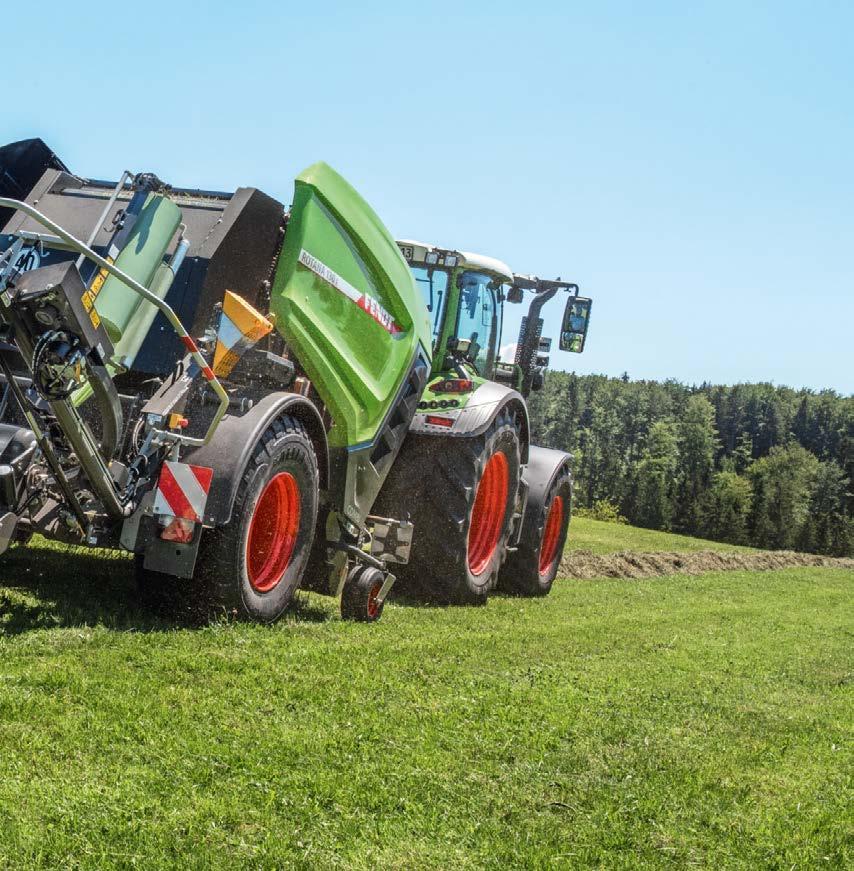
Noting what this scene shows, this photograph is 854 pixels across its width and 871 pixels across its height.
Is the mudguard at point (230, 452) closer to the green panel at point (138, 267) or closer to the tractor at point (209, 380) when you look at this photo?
the tractor at point (209, 380)

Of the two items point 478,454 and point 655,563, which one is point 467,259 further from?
point 655,563

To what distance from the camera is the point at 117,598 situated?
19.5 feet

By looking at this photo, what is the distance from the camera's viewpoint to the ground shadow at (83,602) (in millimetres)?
5191

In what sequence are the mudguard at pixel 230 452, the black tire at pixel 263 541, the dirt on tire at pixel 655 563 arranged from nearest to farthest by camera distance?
the mudguard at pixel 230 452, the black tire at pixel 263 541, the dirt on tire at pixel 655 563

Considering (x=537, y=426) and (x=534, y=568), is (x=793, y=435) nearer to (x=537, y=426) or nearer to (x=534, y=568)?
(x=537, y=426)

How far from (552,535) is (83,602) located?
638 cm

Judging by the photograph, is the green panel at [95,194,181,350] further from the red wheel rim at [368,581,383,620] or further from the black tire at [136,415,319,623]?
the red wheel rim at [368,581,383,620]

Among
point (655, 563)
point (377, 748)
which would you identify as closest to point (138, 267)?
point (377, 748)

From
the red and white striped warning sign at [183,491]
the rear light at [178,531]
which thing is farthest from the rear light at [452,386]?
the rear light at [178,531]

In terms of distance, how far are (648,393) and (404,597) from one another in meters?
104

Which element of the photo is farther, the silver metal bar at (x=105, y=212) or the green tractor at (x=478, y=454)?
the green tractor at (x=478, y=454)

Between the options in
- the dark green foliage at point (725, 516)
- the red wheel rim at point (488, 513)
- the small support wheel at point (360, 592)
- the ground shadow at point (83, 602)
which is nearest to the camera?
the ground shadow at point (83, 602)

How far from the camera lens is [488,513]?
9.33 m

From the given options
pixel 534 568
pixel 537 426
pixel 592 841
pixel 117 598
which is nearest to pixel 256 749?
pixel 592 841
